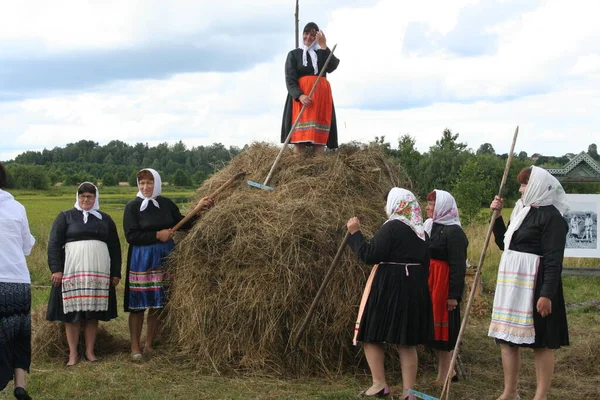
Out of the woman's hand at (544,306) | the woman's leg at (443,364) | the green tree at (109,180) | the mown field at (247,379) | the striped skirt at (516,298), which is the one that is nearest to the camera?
the woman's hand at (544,306)

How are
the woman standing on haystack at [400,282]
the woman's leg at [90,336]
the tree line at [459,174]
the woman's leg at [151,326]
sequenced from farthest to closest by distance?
the tree line at [459,174]
the woman's leg at [151,326]
the woman's leg at [90,336]
the woman standing on haystack at [400,282]

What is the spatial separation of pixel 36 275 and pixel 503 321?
403 inches

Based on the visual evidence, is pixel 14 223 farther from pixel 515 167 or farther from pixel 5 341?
pixel 515 167

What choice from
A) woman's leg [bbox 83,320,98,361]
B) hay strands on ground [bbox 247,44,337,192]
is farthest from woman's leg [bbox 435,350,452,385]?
woman's leg [bbox 83,320,98,361]

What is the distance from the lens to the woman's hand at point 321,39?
25.2 feet

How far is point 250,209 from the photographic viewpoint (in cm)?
663

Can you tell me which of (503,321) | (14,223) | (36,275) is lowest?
(36,275)

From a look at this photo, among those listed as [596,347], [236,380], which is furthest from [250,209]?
[596,347]

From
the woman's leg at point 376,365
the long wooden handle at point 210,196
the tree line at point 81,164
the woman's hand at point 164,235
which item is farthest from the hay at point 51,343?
the tree line at point 81,164

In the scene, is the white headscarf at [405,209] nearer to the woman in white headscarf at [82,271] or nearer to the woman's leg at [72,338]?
the woman in white headscarf at [82,271]

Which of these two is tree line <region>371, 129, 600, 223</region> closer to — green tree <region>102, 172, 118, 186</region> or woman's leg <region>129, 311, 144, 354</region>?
woman's leg <region>129, 311, 144, 354</region>

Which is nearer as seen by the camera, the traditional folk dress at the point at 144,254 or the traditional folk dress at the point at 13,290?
the traditional folk dress at the point at 13,290

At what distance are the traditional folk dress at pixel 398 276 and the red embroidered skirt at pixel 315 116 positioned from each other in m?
2.38

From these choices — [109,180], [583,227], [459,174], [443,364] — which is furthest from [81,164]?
[443,364]
